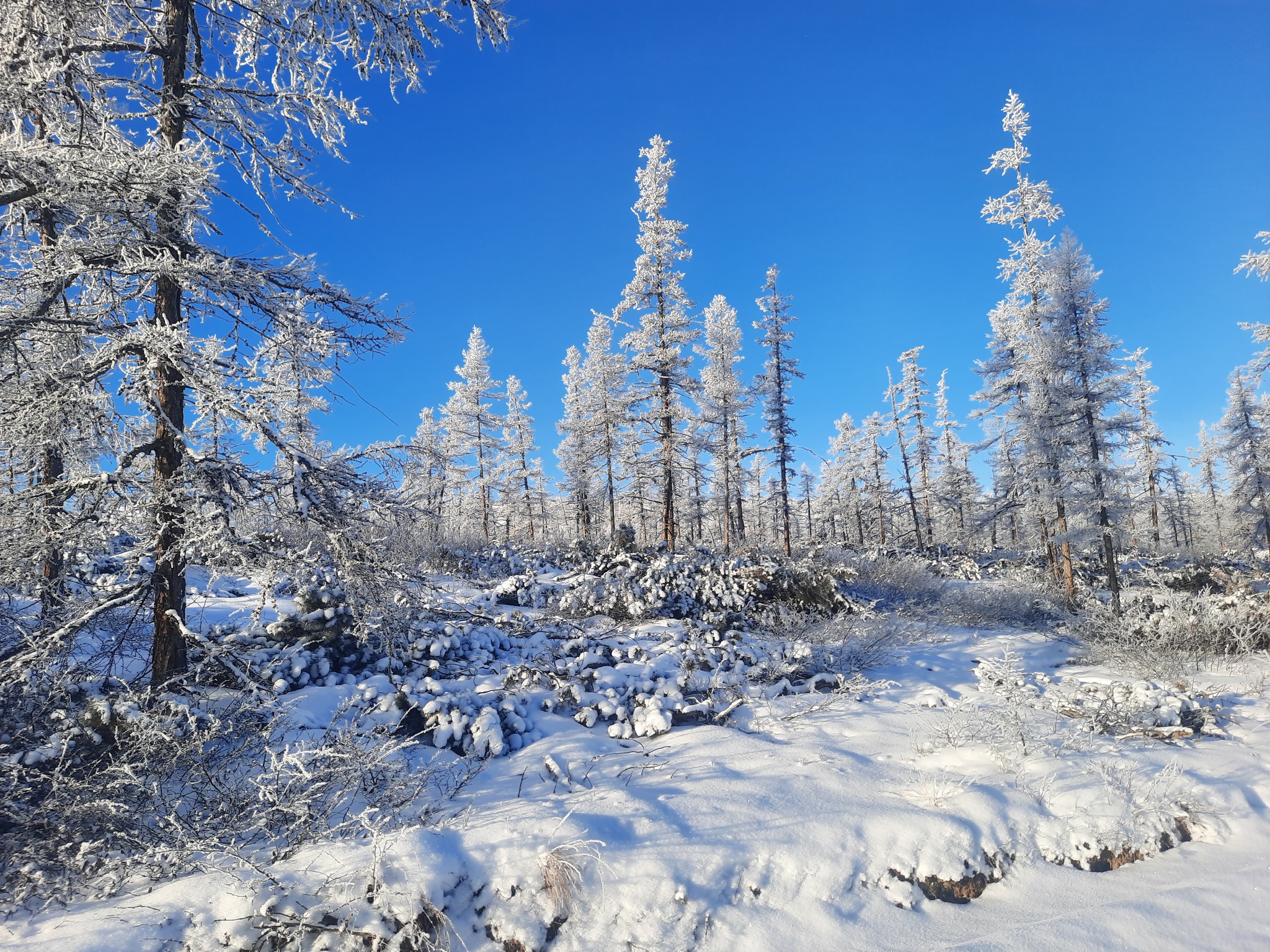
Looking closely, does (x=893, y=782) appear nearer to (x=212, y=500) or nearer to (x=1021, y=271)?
(x=212, y=500)

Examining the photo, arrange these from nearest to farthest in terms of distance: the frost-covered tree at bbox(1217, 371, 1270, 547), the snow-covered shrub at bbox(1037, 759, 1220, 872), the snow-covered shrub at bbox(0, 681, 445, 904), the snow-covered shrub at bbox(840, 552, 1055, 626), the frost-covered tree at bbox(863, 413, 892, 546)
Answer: the snow-covered shrub at bbox(0, 681, 445, 904) < the snow-covered shrub at bbox(1037, 759, 1220, 872) < the snow-covered shrub at bbox(840, 552, 1055, 626) < the frost-covered tree at bbox(1217, 371, 1270, 547) < the frost-covered tree at bbox(863, 413, 892, 546)

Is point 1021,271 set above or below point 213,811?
above

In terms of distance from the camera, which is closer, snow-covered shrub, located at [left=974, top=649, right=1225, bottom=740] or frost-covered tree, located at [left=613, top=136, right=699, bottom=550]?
snow-covered shrub, located at [left=974, top=649, right=1225, bottom=740]

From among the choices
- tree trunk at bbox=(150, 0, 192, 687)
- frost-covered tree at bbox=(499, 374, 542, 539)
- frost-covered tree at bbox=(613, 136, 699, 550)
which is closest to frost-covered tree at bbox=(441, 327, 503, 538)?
frost-covered tree at bbox=(499, 374, 542, 539)

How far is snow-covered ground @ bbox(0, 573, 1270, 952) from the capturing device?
2951 millimetres

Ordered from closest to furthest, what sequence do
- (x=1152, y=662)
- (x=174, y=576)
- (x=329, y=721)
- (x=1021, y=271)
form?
(x=174, y=576) → (x=329, y=721) → (x=1152, y=662) → (x=1021, y=271)

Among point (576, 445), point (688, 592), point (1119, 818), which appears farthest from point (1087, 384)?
point (576, 445)

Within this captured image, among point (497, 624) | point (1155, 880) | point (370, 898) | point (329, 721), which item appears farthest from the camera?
point (497, 624)

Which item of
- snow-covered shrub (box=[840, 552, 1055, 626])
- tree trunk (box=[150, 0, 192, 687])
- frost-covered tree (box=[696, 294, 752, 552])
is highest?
frost-covered tree (box=[696, 294, 752, 552])

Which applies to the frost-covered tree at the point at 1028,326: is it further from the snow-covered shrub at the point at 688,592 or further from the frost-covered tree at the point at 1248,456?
the frost-covered tree at the point at 1248,456

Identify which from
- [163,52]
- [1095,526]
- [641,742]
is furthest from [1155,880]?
[1095,526]

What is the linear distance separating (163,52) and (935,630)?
44.9 ft

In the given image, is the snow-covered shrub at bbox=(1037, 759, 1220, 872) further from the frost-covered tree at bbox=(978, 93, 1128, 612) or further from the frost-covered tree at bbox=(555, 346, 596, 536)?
the frost-covered tree at bbox=(555, 346, 596, 536)

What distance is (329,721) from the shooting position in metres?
5.26
